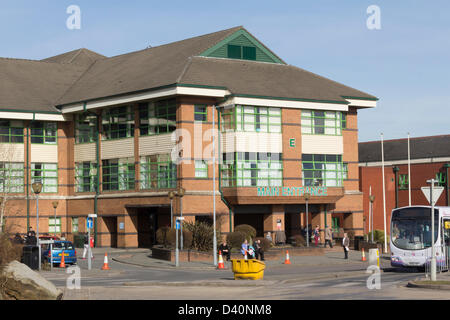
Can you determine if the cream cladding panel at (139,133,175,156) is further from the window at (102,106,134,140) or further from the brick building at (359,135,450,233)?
the brick building at (359,135,450,233)

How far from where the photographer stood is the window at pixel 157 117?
2124 inches

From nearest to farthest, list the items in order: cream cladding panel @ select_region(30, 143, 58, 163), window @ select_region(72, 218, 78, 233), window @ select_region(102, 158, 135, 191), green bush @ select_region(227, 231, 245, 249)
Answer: green bush @ select_region(227, 231, 245, 249), window @ select_region(102, 158, 135, 191), cream cladding panel @ select_region(30, 143, 58, 163), window @ select_region(72, 218, 78, 233)

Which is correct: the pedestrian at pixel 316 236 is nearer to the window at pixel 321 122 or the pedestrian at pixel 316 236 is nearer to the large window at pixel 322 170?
the large window at pixel 322 170

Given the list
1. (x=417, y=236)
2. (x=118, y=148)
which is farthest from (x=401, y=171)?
(x=417, y=236)

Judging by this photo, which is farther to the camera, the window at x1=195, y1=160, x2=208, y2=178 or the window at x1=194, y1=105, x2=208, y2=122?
the window at x1=194, y1=105, x2=208, y2=122

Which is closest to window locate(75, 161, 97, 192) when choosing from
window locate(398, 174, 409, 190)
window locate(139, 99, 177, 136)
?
window locate(139, 99, 177, 136)

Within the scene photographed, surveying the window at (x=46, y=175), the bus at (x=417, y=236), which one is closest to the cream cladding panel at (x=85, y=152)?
the window at (x=46, y=175)

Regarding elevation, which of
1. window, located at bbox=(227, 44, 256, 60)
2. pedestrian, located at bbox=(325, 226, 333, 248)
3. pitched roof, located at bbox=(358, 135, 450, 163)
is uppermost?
window, located at bbox=(227, 44, 256, 60)

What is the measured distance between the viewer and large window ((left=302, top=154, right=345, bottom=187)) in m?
57.2

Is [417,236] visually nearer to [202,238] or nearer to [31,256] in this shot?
[202,238]

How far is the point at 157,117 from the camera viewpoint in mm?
55062

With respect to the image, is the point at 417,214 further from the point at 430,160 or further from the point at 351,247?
the point at 430,160

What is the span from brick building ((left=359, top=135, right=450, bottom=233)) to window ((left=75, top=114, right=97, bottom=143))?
22.7 metres

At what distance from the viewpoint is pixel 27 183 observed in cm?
6097
